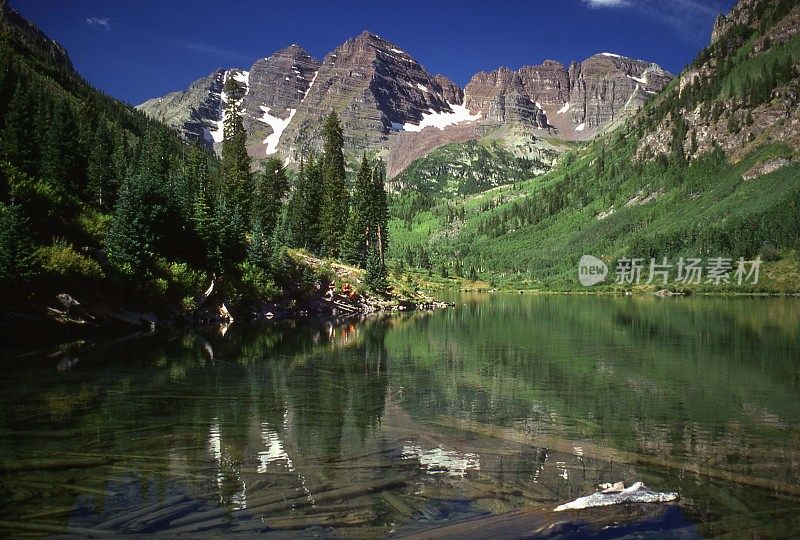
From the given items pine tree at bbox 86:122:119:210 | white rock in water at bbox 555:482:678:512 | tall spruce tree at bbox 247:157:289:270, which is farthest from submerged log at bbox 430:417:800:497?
pine tree at bbox 86:122:119:210

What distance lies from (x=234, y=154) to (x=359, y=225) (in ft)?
80.1

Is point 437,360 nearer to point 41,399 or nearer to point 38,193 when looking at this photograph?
point 41,399

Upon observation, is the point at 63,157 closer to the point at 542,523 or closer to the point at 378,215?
the point at 378,215

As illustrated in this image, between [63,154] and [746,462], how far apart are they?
68.4m

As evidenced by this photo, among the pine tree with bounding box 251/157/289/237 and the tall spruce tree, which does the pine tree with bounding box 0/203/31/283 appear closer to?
the tall spruce tree

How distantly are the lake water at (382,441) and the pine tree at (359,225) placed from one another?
56.9 metres

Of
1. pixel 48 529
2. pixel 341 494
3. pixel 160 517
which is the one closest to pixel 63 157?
pixel 48 529

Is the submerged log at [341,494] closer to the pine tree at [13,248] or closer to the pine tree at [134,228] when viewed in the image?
the pine tree at [13,248]

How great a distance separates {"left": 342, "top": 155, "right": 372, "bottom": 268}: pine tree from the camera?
90875 millimetres

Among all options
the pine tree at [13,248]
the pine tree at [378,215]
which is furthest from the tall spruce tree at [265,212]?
the pine tree at [13,248]

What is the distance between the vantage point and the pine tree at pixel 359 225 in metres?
90.9

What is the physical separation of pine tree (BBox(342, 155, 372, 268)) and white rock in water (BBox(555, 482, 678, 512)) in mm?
80034

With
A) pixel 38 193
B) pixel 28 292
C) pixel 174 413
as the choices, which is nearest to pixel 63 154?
pixel 38 193

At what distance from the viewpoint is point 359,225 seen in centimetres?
9181
